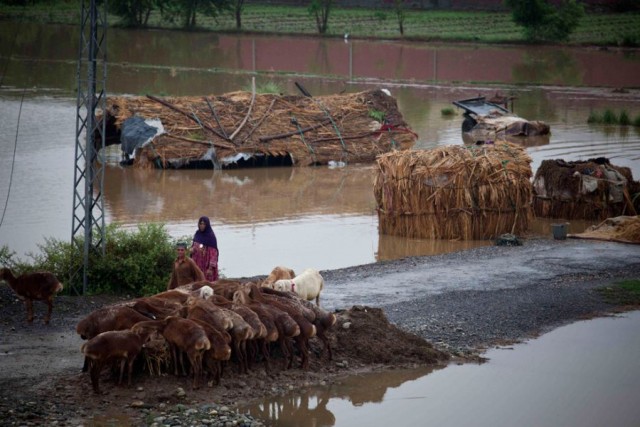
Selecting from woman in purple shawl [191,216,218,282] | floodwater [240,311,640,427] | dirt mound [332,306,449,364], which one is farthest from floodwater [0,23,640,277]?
floodwater [240,311,640,427]

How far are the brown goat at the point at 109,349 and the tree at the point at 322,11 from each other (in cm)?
5066

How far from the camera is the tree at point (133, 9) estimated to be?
62.7 meters

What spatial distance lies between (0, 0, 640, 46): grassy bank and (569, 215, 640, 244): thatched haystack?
3882 cm

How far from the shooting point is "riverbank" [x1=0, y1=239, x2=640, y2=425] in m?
11.0

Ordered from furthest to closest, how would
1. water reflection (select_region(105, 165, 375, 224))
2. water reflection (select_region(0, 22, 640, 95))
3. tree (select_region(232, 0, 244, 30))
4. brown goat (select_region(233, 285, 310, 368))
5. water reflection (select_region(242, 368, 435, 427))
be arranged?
tree (select_region(232, 0, 244, 30)) → water reflection (select_region(0, 22, 640, 95)) → water reflection (select_region(105, 165, 375, 224)) → brown goat (select_region(233, 285, 310, 368)) → water reflection (select_region(242, 368, 435, 427))

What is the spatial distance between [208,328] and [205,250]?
3193 millimetres

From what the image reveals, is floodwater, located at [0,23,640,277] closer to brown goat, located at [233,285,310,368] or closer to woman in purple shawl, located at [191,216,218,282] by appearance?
woman in purple shawl, located at [191,216,218,282]

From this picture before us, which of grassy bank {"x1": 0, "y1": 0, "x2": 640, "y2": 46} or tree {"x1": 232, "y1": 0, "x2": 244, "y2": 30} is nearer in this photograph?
grassy bank {"x1": 0, "y1": 0, "x2": 640, "y2": 46}

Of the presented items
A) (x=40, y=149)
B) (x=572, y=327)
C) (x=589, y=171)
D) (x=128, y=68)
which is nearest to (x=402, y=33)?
(x=128, y=68)

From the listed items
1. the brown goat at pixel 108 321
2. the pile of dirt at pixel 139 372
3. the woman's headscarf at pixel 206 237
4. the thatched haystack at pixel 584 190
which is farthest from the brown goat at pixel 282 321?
the thatched haystack at pixel 584 190

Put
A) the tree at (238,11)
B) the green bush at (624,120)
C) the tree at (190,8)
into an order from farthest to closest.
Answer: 1. the tree at (190,8)
2. the tree at (238,11)
3. the green bush at (624,120)

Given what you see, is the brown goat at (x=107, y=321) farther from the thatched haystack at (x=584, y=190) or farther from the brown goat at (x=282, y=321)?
the thatched haystack at (x=584, y=190)

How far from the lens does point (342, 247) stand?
20.7m

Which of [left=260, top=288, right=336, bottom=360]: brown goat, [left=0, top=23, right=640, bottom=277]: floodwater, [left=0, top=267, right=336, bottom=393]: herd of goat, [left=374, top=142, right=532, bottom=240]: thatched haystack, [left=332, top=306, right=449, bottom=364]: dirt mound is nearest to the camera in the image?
[left=0, top=267, right=336, bottom=393]: herd of goat
